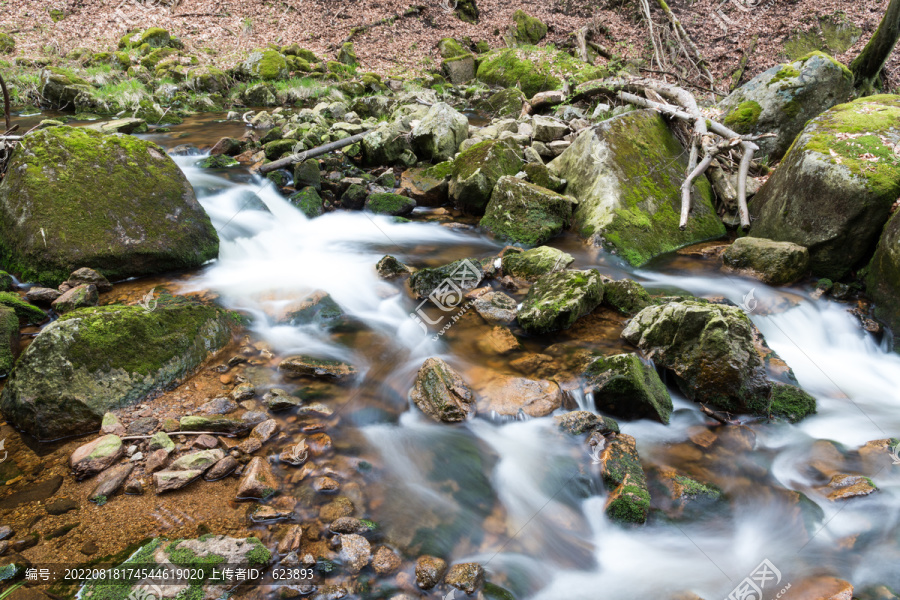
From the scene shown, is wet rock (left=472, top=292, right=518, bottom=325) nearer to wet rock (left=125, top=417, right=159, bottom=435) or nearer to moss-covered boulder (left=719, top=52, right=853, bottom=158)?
wet rock (left=125, top=417, right=159, bottom=435)

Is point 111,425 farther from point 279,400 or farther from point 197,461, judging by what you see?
point 279,400

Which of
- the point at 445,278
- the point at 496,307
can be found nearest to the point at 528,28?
the point at 445,278

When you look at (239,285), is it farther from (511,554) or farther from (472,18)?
(472,18)

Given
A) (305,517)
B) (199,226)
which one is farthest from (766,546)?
(199,226)

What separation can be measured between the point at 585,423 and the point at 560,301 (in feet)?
5.03

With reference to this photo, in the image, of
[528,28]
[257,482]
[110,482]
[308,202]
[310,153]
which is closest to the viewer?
[110,482]

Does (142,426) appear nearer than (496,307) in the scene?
Yes

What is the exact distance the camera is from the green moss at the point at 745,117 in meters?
8.13

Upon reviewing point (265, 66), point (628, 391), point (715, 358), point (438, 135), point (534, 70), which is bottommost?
point (628, 391)

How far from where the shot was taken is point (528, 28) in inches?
792

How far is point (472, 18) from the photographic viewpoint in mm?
21578

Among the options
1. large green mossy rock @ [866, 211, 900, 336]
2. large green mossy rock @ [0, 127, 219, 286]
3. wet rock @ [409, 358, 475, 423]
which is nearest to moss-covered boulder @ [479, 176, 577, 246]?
wet rock @ [409, 358, 475, 423]

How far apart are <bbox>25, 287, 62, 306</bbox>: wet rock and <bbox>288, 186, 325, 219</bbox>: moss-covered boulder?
3.76m

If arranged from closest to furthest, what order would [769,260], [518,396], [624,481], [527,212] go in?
[624,481], [518,396], [769,260], [527,212]
